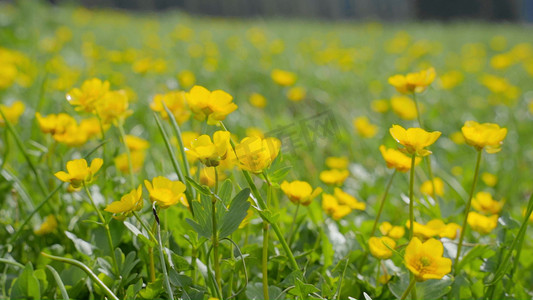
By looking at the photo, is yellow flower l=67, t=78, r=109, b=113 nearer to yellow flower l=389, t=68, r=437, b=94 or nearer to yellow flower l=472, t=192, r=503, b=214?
yellow flower l=389, t=68, r=437, b=94

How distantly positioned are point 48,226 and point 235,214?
444 mm

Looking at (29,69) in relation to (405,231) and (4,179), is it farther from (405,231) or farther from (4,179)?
(405,231)

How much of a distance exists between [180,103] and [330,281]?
1.31 feet

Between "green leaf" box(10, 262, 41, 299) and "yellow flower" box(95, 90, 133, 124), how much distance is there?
0.92 ft

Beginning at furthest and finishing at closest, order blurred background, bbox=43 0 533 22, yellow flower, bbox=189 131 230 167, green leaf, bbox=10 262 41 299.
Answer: blurred background, bbox=43 0 533 22
green leaf, bbox=10 262 41 299
yellow flower, bbox=189 131 230 167

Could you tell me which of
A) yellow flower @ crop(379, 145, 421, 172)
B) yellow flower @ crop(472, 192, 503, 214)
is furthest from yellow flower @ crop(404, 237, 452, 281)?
yellow flower @ crop(472, 192, 503, 214)

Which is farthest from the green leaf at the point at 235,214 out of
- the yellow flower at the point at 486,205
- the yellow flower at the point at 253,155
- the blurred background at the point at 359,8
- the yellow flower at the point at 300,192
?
the blurred background at the point at 359,8

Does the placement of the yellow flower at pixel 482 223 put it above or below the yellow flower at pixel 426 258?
below

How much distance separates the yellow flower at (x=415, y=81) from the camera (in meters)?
0.84

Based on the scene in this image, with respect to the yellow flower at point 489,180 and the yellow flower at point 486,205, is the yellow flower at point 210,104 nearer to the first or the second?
the yellow flower at point 486,205

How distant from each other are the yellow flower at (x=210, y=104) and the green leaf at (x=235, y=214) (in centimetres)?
12

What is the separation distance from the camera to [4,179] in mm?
1043

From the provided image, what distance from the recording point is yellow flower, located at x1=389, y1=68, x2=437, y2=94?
843 mm

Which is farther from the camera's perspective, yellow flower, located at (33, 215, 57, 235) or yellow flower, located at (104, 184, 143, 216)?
yellow flower, located at (33, 215, 57, 235)
